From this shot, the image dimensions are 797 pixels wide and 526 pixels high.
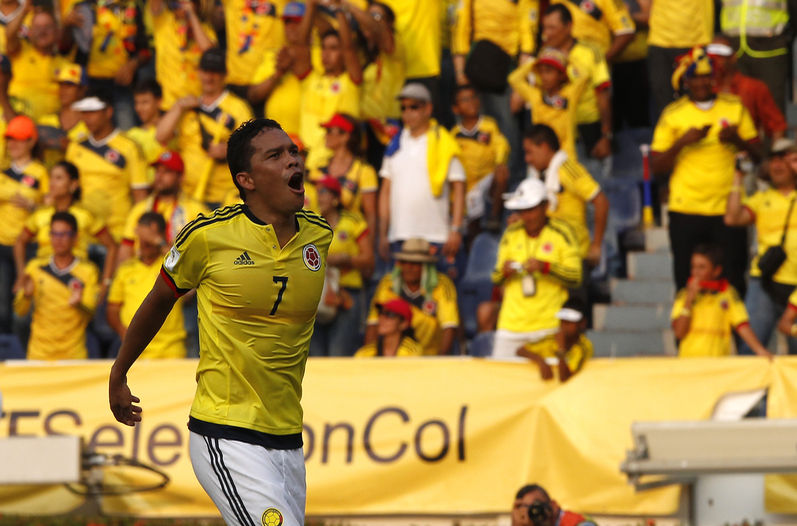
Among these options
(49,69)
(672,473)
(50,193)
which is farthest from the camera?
(49,69)

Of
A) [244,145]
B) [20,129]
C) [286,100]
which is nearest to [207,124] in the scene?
[286,100]

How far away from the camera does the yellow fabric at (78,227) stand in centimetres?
1418

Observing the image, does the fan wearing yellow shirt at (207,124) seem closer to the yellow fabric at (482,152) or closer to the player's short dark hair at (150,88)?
the player's short dark hair at (150,88)

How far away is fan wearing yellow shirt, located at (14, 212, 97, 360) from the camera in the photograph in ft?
45.1

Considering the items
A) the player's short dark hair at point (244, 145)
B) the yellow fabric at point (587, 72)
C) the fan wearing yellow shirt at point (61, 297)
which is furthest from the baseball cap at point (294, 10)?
the player's short dark hair at point (244, 145)

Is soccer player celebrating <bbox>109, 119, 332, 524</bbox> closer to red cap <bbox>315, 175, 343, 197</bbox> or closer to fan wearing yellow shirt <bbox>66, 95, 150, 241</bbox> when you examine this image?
red cap <bbox>315, 175, 343, 197</bbox>

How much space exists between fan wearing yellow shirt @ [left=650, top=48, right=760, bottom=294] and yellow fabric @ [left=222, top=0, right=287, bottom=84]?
4.12 meters

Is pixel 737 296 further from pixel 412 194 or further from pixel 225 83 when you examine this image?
pixel 225 83

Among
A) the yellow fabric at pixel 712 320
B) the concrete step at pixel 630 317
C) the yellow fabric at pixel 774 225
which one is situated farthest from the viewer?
the concrete step at pixel 630 317

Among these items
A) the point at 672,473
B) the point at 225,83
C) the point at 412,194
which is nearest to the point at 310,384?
the point at 412,194

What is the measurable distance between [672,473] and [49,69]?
848 centimetres

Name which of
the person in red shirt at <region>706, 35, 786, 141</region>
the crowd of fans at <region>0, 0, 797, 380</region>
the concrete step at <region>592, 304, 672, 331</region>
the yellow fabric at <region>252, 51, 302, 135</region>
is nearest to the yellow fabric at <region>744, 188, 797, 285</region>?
the crowd of fans at <region>0, 0, 797, 380</region>

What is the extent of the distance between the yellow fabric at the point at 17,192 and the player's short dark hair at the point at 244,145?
8922 mm

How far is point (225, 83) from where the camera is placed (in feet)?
50.3
